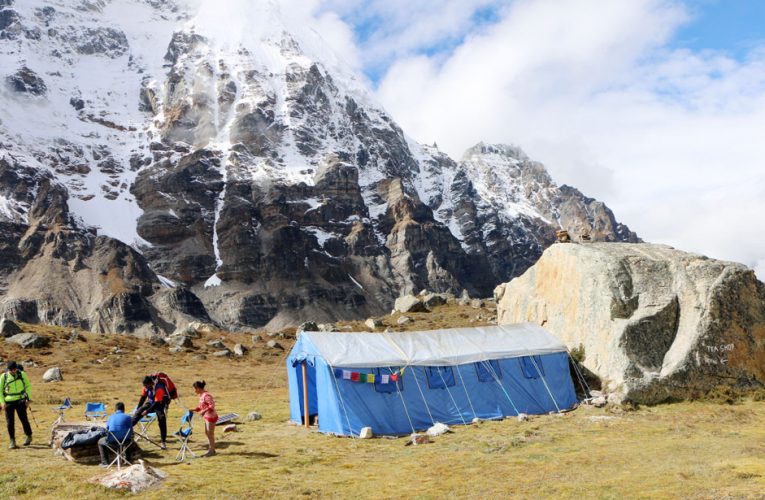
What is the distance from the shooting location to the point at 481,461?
17.9 metres

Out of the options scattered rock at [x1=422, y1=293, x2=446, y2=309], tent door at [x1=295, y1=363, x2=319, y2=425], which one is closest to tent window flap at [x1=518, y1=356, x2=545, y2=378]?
tent door at [x1=295, y1=363, x2=319, y2=425]

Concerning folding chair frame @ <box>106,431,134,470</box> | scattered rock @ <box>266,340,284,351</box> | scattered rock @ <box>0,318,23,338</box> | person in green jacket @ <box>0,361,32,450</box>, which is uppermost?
scattered rock @ <box>0,318,23,338</box>

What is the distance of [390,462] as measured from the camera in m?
18.5

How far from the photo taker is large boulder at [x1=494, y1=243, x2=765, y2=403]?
88.8 feet

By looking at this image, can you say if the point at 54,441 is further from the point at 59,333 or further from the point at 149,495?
the point at 59,333

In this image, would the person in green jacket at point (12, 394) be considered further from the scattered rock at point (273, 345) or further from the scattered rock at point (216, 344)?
the scattered rock at point (273, 345)

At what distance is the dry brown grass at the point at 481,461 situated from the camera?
47.0 feet

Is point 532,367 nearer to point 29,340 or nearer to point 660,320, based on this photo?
point 660,320

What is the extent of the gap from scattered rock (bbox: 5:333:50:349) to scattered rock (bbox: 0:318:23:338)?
43.1 inches

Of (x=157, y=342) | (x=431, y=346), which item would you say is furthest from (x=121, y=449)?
(x=157, y=342)

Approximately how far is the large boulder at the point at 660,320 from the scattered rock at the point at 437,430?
27.3 feet

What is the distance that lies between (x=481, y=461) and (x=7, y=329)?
47334mm

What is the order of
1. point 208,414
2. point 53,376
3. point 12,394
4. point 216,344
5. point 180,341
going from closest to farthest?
point 208,414 → point 12,394 → point 53,376 → point 180,341 → point 216,344

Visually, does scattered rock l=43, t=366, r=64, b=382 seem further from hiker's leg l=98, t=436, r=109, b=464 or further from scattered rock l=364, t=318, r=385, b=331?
scattered rock l=364, t=318, r=385, b=331
